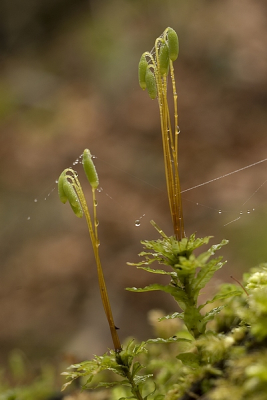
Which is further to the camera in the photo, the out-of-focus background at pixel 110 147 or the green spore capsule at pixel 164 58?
the out-of-focus background at pixel 110 147

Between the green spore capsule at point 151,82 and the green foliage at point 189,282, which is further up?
the green spore capsule at point 151,82

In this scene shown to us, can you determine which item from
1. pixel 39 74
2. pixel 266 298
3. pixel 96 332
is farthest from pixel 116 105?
pixel 266 298

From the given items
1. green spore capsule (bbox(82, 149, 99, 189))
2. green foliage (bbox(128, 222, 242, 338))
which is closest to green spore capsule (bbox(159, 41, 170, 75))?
green spore capsule (bbox(82, 149, 99, 189))

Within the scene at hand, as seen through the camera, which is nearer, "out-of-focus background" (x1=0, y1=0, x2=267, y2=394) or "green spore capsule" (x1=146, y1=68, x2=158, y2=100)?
"green spore capsule" (x1=146, y1=68, x2=158, y2=100)

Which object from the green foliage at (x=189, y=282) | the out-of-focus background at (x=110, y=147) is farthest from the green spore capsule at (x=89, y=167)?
the out-of-focus background at (x=110, y=147)

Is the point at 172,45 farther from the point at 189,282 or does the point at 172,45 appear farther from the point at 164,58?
the point at 189,282

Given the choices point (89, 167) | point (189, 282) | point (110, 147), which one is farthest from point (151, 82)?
point (110, 147)

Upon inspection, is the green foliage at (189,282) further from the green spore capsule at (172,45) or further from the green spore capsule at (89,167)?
the green spore capsule at (172,45)

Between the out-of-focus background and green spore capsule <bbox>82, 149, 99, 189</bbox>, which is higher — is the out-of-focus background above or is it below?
above

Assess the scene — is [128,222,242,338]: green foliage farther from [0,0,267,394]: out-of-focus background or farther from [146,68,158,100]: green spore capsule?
[0,0,267,394]: out-of-focus background
